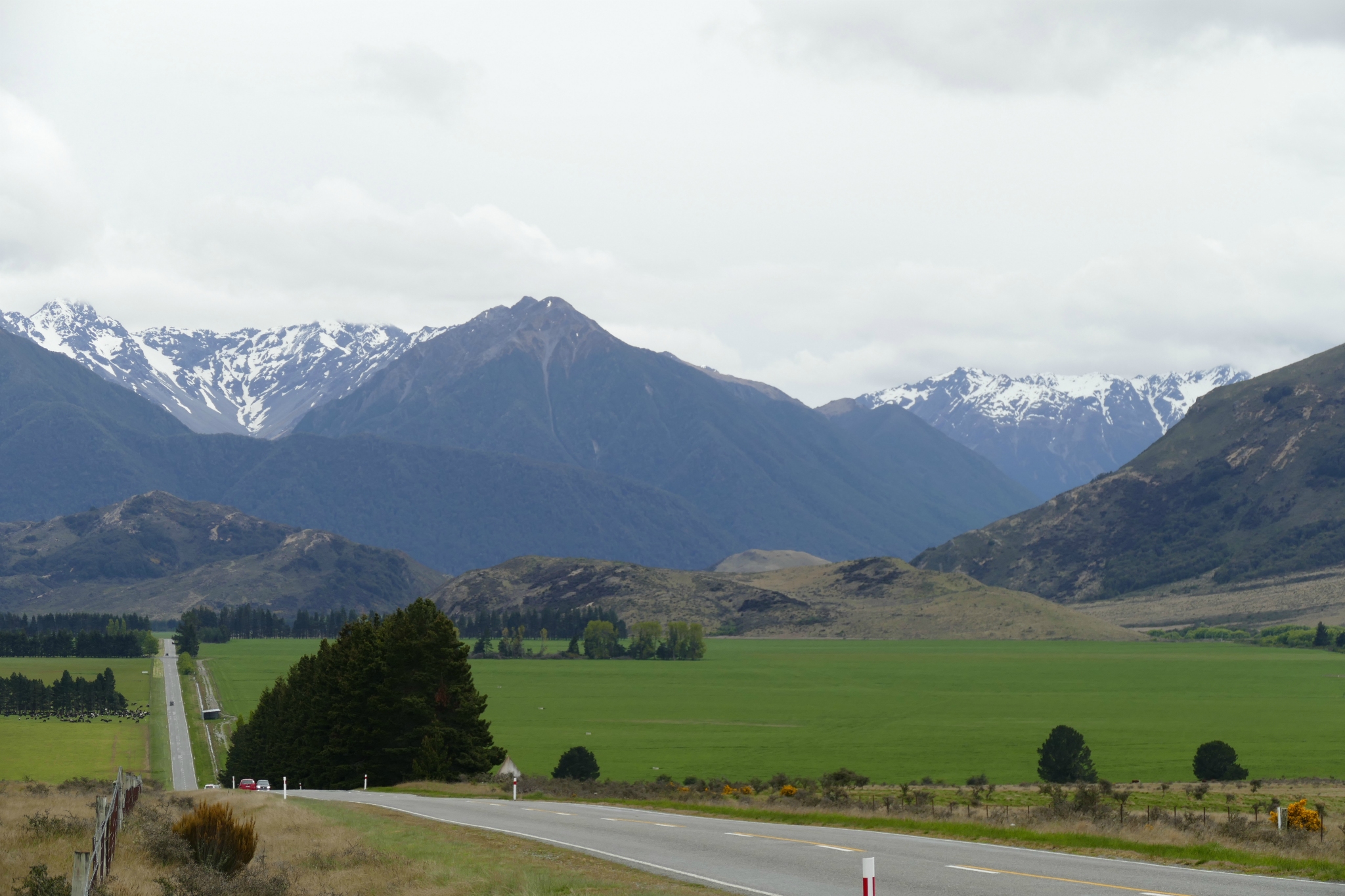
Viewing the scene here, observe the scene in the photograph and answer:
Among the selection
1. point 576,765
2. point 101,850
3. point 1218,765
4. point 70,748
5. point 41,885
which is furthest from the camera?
point 70,748

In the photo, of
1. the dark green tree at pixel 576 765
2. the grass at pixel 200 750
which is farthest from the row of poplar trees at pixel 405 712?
the grass at pixel 200 750

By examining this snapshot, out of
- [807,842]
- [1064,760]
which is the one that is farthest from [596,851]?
[1064,760]

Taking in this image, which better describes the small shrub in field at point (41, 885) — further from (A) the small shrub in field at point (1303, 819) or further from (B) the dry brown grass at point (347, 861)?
(A) the small shrub in field at point (1303, 819)

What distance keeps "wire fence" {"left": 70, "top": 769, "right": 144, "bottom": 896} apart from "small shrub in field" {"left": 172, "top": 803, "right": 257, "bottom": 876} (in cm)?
149

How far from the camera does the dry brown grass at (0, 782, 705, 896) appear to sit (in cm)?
2483

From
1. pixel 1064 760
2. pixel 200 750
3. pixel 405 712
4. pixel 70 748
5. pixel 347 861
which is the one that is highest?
pixel 347 861

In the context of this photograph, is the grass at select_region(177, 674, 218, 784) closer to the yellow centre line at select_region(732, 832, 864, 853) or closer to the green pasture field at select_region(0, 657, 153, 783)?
the green pasture field at select_region(0, 657, 153, 783)

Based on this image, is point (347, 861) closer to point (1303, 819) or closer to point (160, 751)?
point (1303, 819)

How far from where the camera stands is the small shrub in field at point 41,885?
21.5 metres

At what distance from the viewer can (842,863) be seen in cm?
2750

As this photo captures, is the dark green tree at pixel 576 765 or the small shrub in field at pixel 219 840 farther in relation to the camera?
the dark green tree at pixel 576 765

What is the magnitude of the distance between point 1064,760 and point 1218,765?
44.0 feet

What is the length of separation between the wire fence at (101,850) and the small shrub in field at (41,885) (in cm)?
22

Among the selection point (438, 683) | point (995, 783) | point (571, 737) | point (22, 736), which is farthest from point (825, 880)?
point (22, 736)
